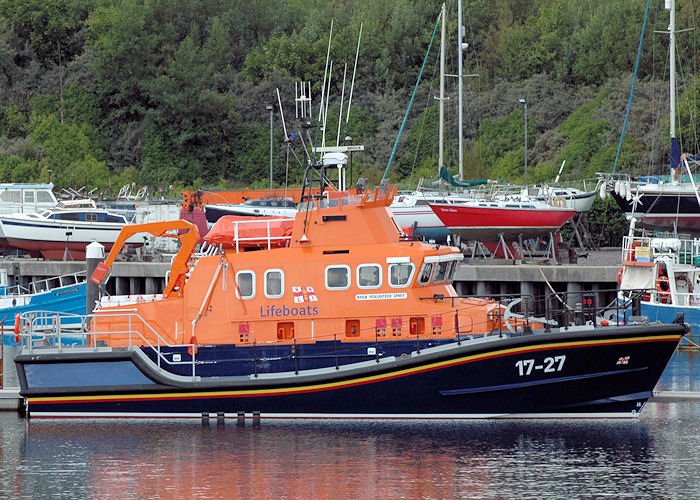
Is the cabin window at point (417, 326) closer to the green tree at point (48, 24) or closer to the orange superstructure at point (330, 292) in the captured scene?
the orange superstructure at point (330, 292)

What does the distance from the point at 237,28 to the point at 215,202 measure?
67.9ft

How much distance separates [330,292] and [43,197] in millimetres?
24366

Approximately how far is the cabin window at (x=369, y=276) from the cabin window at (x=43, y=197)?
24.4 metres

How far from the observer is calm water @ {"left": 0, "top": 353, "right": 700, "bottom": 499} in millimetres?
15781

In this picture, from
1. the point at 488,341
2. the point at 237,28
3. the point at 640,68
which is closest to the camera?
the point at 488,341

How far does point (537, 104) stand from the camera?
171 feet

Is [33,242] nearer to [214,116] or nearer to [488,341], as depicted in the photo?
[214,116]

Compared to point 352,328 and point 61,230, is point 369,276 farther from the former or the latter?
point 61,230

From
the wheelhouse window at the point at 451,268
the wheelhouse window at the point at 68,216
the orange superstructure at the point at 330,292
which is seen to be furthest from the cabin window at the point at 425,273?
the wheelhouse window at the point at 68,216

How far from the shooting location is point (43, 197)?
4109cm

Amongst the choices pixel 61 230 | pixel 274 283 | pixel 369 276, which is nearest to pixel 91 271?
pixel 274 283

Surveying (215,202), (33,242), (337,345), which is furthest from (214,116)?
(337,345)

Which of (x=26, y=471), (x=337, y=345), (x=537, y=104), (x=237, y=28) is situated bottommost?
(x=26, y=471)

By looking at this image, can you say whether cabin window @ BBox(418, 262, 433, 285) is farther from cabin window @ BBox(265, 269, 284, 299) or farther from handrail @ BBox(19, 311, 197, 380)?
handrail @ BBox(19, 311, 197, 380)
